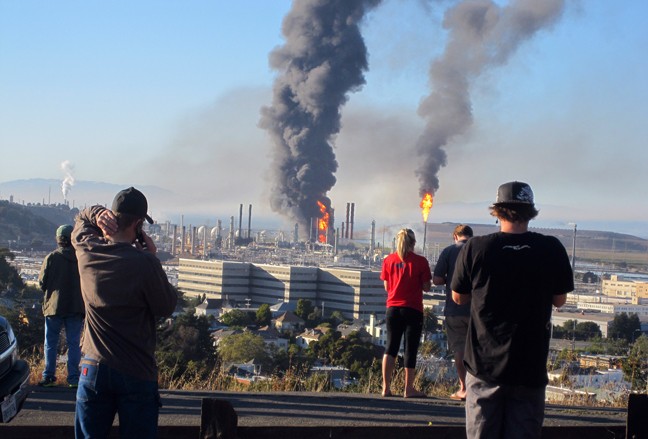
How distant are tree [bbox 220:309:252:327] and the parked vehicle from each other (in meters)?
23.5

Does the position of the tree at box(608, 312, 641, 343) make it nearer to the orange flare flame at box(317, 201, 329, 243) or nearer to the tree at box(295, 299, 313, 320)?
the tree at box(295, 299, 313, 320)

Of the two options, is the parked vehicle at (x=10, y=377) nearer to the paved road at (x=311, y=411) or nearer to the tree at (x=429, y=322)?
the paved road at (x=311, y=411)

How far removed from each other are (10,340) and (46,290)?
1908 mm

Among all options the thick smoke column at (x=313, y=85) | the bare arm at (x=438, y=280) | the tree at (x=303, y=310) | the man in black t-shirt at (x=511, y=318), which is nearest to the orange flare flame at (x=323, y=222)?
the thick smoke column at (x=313, y=85)

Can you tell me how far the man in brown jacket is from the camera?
4.05m

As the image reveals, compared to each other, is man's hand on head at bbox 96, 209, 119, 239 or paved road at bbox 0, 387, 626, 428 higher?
man's hand on head at bbox 96, 209, 119, 239

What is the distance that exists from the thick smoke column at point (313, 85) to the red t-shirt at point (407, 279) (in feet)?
272

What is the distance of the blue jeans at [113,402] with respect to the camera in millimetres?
4043

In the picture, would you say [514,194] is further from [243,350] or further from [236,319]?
[236,319]

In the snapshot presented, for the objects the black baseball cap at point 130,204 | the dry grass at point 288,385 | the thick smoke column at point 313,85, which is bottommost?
the dry grass at point 288,385

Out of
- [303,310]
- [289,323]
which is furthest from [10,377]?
[303,310]

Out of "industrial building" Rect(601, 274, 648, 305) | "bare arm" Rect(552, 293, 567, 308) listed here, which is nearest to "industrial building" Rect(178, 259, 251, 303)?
"industrial building" Rect(601, 274, 648, 305)

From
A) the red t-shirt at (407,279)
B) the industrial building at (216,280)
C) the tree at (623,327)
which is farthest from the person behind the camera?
the industrial building at (216,280)

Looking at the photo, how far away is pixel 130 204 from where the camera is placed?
163 inches
